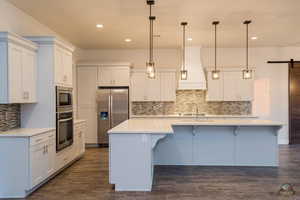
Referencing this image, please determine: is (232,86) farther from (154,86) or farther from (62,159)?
(62,159)

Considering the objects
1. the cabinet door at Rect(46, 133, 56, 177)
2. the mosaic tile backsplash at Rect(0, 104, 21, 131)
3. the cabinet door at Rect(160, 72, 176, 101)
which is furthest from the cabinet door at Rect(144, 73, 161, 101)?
the mosaic tile backsplash at Rect(0, 104, 21, 131)

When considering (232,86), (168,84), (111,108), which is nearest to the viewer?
(111,108)

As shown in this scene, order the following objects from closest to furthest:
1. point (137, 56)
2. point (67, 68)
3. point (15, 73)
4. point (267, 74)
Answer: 1. point (15, 73)
2. point (67, 68)
3. point (267, 74)
4. point (137, 56)

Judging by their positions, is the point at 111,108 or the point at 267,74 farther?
the point at 267,74

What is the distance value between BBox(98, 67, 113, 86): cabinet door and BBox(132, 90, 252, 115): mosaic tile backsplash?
3.42ft

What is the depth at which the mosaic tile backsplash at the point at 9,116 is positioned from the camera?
12.1 ft

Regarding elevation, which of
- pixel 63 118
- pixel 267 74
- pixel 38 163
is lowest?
pixel 38 163

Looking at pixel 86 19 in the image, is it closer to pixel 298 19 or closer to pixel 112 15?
pixel 112 15

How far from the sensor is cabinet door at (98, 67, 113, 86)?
22.4ft

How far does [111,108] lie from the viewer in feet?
22.0

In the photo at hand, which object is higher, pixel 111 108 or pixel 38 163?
pixel 111 108

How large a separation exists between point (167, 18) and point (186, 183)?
9.63 ft

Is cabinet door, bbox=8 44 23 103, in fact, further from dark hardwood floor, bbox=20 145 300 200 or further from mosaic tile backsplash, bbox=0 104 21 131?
dark hardwood floor, bbox=20 145 300 200

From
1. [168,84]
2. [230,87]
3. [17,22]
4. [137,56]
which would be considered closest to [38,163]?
[17,22]
